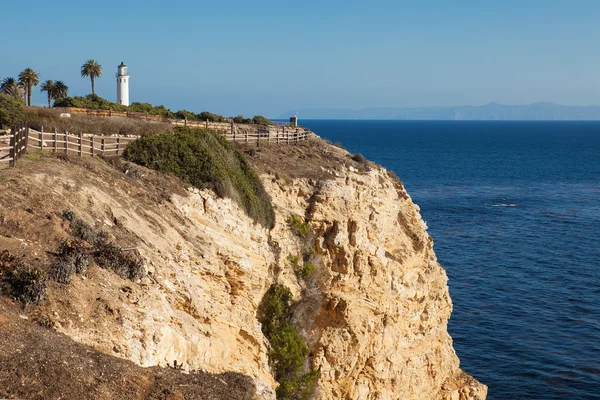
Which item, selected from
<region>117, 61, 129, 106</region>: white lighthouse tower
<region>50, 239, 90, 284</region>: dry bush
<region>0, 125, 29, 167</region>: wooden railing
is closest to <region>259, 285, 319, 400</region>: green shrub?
<region>50, 239, 90, 284</region>: dry bush

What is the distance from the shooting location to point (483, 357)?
1412 inches

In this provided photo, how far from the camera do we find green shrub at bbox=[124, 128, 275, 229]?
22.8 metres

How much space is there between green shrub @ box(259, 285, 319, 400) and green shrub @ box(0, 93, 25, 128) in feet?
52.1

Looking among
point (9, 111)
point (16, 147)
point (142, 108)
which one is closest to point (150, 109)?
point (142, 108)

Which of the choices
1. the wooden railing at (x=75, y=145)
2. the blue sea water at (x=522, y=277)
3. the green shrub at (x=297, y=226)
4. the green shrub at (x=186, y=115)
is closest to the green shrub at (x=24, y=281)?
the wooden railing at (x=75, y=145)

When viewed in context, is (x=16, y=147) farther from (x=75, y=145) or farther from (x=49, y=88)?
(x=49, y=88)

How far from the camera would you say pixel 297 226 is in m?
24.9

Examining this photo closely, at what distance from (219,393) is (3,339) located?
4081 mm

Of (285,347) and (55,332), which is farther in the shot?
(285,347)

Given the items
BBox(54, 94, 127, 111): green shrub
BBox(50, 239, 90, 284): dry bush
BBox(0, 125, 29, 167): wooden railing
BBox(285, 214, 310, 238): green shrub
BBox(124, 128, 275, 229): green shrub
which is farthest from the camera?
BBox(54, 94, 127, 111): green shrub

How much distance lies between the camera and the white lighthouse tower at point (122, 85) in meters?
48.8

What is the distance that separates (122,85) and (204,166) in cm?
2850

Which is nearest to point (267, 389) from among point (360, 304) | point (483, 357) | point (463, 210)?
point (360, 304)

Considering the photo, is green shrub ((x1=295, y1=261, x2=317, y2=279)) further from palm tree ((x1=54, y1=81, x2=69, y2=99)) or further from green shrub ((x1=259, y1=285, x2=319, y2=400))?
palm tree ((x1=54, y1=81, x2=69, y2=99))
